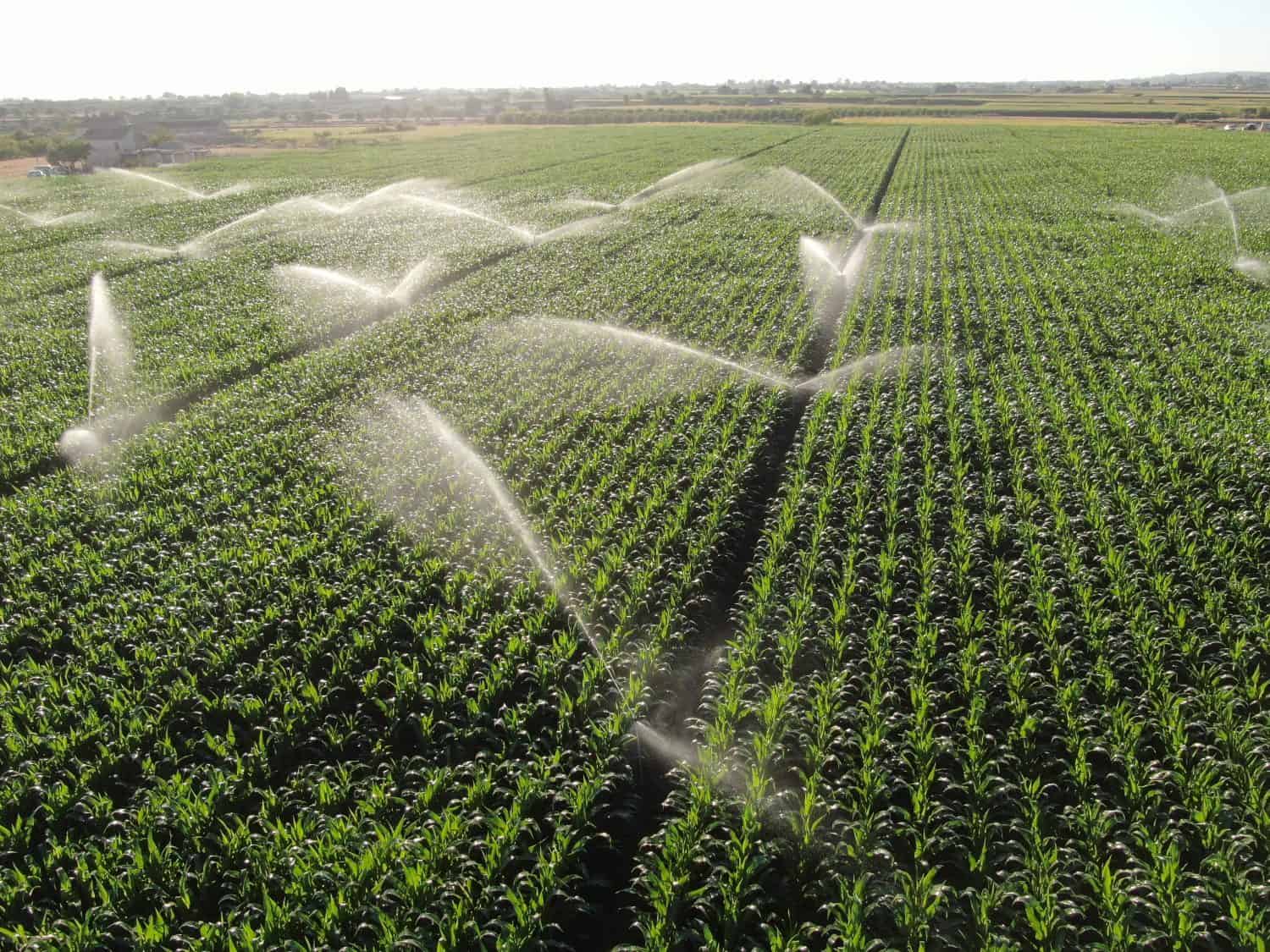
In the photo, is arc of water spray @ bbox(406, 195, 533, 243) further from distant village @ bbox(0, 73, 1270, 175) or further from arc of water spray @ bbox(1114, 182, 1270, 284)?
distant village @ bbox(0, 73, 1270, 175)

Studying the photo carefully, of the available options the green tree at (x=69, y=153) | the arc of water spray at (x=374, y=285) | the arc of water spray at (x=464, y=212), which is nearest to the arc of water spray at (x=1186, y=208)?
the arc of water spray at (x=464, y=212)

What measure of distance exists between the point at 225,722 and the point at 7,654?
8.19 feet

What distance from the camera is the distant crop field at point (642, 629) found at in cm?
522

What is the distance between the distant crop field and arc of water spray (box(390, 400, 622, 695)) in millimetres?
67

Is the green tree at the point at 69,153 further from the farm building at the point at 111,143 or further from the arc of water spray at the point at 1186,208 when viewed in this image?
the arc of water spray at the point at 1186,208

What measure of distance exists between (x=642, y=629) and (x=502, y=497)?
3.26 metres

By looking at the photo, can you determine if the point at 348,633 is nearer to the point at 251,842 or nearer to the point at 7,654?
Result: the point at 251,842

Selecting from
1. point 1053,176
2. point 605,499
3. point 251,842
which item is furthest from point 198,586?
point 1053,176

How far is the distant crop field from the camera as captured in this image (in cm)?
522

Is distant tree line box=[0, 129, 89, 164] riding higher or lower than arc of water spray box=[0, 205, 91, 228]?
higher

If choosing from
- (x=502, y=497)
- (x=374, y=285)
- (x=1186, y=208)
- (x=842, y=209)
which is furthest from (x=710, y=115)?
(x=502, y=497)

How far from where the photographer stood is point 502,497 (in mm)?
10430

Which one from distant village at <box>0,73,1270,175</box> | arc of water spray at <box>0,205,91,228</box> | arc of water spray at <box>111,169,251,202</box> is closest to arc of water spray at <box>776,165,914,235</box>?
arc of water spray at <box>111,169,251,202</box>

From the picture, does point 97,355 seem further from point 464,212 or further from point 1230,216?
point 1230,216
